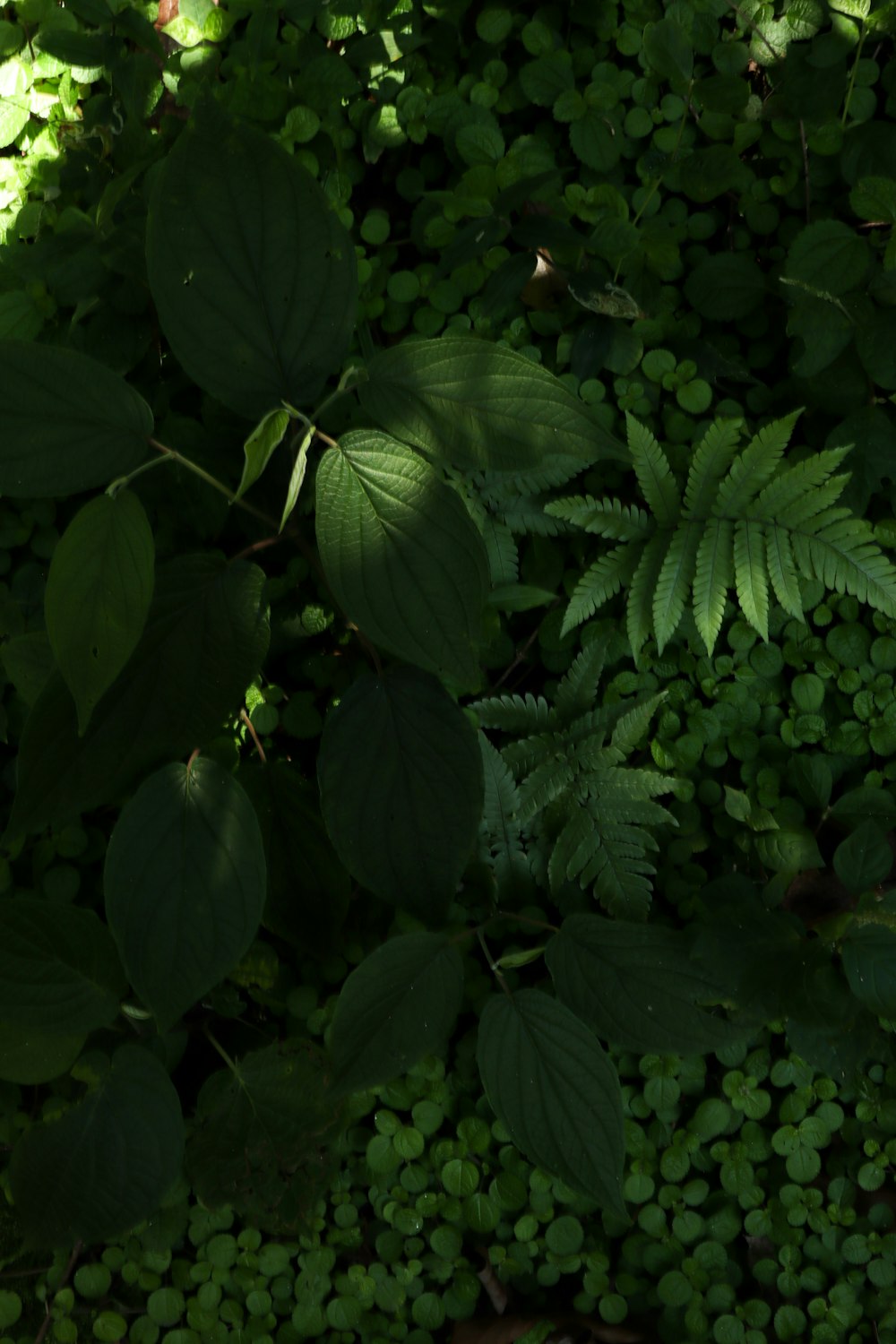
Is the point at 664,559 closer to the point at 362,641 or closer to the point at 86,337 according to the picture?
the point at 362,641

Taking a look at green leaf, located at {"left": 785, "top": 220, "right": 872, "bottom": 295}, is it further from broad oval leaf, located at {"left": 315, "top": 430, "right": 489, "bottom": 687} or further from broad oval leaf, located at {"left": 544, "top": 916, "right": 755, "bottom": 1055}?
broad oval leaf, located at {"left": 544, "top": 916, "right": 755, "bottom": 1055}

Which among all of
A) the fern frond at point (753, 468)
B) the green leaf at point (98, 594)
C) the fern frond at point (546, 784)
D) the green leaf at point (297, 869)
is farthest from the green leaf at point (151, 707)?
the fern frond at point (753, 468)

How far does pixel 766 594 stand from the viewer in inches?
80.6

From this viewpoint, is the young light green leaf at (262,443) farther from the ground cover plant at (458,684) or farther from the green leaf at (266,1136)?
the green leaf at (266,1136)

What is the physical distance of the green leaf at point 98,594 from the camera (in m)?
1.53

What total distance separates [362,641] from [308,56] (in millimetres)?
1361

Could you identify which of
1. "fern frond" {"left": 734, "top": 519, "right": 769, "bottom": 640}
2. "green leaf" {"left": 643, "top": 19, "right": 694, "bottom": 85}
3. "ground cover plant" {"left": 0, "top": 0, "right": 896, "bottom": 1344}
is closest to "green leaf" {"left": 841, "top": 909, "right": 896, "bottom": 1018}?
"ground cover plant" {"left": 0, "top": 0, "right": 896, "bottom": 1344}

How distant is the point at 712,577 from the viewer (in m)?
2.04

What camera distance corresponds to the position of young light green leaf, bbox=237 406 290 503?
60.4 inches

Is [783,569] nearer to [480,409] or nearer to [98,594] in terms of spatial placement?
[480,409]

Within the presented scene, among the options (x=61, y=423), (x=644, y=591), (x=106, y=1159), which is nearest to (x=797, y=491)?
(x=644, y=591)

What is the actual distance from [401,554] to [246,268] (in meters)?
0.55

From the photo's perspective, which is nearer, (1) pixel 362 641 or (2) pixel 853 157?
(1) pixel 362 641

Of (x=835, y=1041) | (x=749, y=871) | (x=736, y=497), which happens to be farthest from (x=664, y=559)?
(x=835, y=1041)
